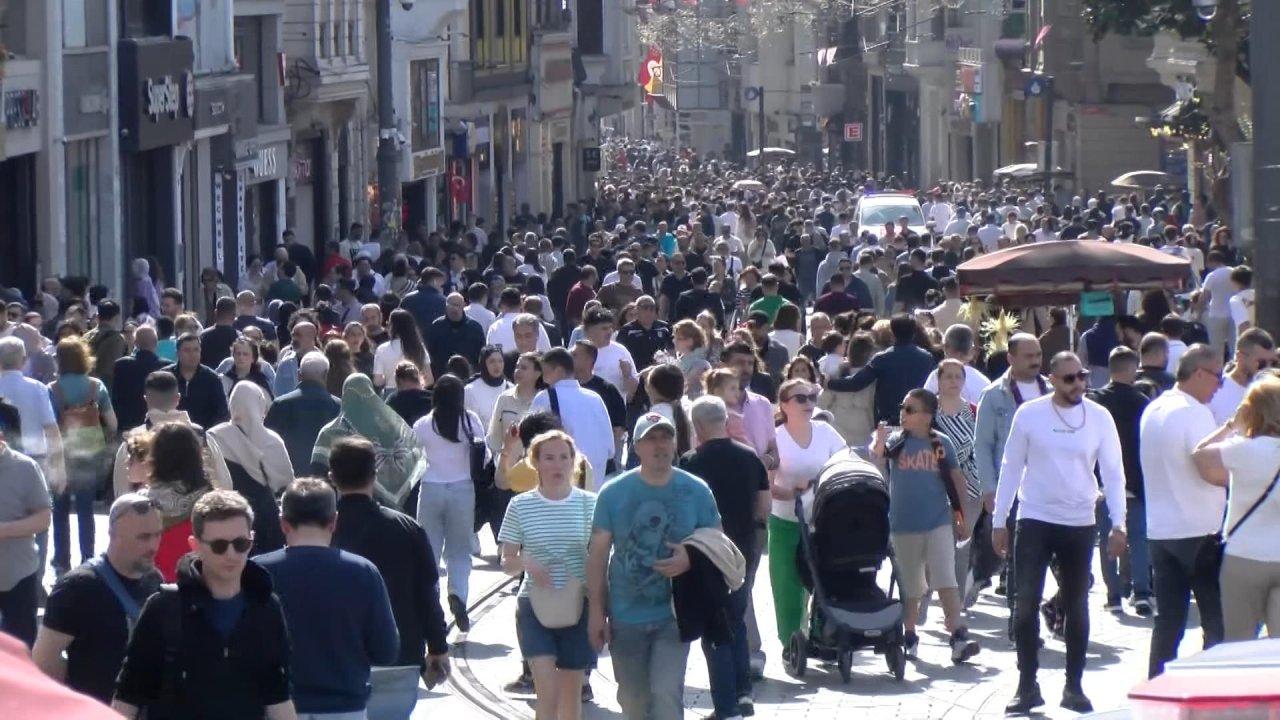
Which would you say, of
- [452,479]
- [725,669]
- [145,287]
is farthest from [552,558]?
[145,287]

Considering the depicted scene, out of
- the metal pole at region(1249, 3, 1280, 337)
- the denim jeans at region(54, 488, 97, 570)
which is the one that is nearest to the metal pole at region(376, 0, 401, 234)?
the denim jeans at region(54, 488, 97, 570)

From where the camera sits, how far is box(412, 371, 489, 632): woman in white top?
12.2 metres

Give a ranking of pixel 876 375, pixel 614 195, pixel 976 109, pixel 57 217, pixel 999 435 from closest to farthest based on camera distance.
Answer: pixel 999 435
pixel 876 375
pixel 57 217
pixel 614 195
pixel 976 109

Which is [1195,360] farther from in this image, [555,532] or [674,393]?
[555,532]

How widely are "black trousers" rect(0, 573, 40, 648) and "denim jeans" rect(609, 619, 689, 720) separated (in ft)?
8.09

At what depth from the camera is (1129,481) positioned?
12359 mm

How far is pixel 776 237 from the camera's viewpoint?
3747 cm

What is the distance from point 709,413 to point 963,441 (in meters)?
3.08

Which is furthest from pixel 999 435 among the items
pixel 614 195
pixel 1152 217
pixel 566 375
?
pixel 614 195

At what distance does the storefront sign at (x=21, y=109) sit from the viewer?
23.9m

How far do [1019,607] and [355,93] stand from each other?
98.1 ft

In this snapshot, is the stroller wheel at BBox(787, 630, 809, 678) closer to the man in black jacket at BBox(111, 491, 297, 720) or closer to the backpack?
the backpack

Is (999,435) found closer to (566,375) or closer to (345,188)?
(566,375)

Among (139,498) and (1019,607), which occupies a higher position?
(139,498)
